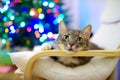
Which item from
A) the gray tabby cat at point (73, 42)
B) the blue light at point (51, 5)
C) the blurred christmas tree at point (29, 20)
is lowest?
the gray tabby cat at point (73, 42)

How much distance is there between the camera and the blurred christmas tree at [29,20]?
282cm

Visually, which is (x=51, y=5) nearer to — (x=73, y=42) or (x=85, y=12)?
(x=85, y=12)

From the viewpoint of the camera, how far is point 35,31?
115 inches

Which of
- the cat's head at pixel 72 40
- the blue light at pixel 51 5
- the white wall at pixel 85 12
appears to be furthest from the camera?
the blue light at pixel 51 5

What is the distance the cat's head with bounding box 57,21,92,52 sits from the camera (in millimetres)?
1461

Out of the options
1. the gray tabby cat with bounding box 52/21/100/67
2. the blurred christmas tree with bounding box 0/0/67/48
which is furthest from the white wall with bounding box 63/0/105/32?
the gray tabby cat with bounding box 52/21/100/67

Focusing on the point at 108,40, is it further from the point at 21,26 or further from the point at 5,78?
the point at 21,26

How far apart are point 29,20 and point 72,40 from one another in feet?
4.87

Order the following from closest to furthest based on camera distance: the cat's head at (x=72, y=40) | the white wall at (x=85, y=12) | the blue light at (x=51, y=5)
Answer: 1. the cat's head at (x=72, y=40)
2. the white wall at (x=85, y=12)
3. the blue light at (x=51, y=5)

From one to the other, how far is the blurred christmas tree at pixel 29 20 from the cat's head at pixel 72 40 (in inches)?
47.6

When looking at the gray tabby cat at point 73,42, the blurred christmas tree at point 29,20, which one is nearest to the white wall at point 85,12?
the blurred christmas tree at point 29,20

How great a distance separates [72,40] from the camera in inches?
59.1

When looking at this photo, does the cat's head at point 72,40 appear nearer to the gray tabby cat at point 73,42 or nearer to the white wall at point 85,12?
the gray tabby cat at point 73,42

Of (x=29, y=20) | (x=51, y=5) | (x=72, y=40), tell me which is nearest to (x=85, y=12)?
(x=51, y=5)
